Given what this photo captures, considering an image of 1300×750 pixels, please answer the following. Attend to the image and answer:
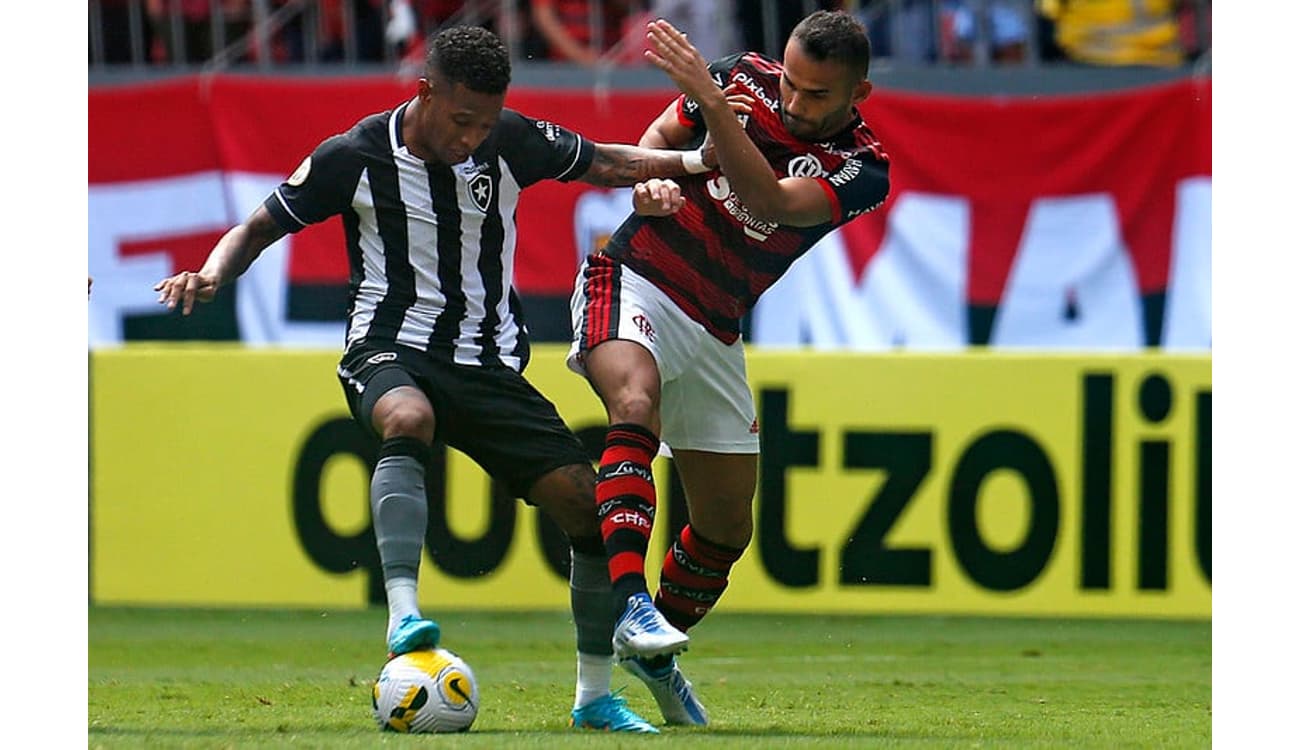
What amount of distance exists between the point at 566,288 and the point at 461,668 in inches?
295

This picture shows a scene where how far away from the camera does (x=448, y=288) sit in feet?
20.4

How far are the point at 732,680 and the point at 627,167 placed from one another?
2.38 m

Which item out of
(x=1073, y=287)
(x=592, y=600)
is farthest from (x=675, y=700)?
(x=1073, y=287)

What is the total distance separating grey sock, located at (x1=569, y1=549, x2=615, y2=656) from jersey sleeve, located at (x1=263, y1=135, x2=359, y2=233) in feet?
4.04

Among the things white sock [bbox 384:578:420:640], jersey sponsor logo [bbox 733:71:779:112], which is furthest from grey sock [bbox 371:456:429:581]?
jersey sponsor logo [bbox 733:71:779:112]

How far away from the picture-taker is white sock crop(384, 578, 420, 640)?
18.6ft

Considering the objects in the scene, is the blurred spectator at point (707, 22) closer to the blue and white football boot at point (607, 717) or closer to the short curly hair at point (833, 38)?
the short curly hair at point (833, 38)

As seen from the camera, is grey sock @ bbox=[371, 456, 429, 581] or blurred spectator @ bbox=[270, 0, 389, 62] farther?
blurred spectator @ bbox=[270, 0, 389, 62]

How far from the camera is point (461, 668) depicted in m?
5.71

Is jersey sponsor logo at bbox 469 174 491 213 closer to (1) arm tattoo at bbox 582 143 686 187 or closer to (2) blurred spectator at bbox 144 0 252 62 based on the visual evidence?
(1) arm tattoo at bbox 582 143 686 187

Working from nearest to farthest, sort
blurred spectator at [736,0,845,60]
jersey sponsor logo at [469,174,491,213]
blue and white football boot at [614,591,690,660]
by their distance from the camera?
blue and white football boot at [614,591,690,660] < jersey sponsor logo at [469,174,491,213] < blurred spectator at [736,0,845,60]

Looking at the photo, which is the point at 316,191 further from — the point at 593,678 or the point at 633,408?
the point at 593,678
